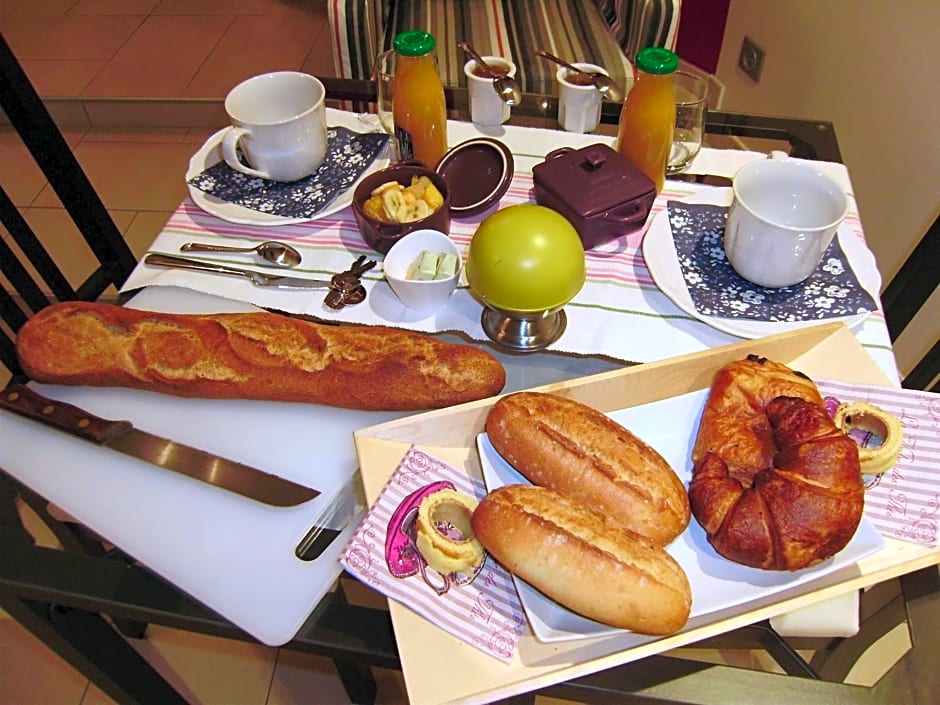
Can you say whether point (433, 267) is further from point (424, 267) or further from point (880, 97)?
point (880, 97)

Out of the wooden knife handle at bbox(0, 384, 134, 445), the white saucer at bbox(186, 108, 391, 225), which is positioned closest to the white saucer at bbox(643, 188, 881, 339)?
the white saucer at bbox(186, 108, 391, 225)

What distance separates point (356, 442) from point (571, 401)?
0.24 m

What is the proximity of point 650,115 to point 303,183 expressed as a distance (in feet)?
1.82

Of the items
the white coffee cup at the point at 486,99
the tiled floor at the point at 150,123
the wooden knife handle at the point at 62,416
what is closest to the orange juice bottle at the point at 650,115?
the white coffee cup at the point at 486,99

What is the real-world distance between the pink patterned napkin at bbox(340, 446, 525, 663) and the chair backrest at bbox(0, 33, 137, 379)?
67 cm

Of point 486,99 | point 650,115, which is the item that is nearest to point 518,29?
point 486,99

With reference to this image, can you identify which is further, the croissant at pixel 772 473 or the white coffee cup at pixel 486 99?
the white coffee cup at pixel 486 99

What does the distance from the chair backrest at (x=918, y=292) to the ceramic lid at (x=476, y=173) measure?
27.2 inches

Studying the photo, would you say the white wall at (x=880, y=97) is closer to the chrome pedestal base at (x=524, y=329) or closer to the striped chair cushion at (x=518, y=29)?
the striped chair cushion at (x=518, y=29)

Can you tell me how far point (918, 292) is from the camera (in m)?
1.18

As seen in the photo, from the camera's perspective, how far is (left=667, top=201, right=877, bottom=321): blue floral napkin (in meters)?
0.91

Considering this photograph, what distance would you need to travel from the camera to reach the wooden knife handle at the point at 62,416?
83 cm

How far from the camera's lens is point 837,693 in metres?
0.64

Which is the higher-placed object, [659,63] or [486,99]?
[659,63]
